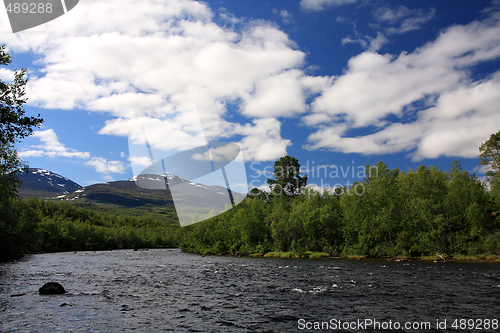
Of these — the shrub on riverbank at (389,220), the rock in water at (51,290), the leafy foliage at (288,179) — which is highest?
the leafy foliage at (288,179)

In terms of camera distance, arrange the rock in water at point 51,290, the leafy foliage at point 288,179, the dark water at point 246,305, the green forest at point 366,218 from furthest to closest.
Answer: the leafy foliage at point 288,179
the green forest at point 366,218
the rock in water at point 51,290
the dark water at point 246,305

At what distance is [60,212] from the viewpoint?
174 metres

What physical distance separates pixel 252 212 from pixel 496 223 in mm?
55887

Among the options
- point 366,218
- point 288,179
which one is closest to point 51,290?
point 366,218

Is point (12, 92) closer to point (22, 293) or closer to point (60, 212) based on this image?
point (22, 293)

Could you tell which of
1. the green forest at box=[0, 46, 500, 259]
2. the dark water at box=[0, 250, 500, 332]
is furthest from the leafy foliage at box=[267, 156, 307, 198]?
the dark water at box=[0, 250, 500, 332]

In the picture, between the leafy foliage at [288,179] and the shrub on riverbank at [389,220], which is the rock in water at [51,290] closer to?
the shrub on riverbank at [389,220]

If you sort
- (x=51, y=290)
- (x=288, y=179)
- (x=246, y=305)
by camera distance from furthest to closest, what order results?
(x=288, y=179), (x=51, y=290), (x=246, y=305)

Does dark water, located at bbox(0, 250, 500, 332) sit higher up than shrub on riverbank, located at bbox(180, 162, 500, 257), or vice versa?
shrub on riverbank, located at bbox(180, 162, 500, 257)

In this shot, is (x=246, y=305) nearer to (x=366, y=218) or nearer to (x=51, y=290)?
(x=51, y=290)

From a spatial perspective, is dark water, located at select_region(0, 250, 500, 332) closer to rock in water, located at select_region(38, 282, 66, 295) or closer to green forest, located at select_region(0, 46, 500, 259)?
rock in water, located at select_region(38, 282, 66, 295)

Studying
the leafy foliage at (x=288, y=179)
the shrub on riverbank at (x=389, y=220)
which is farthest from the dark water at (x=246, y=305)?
the leafy foliage at (x=288, y=179)

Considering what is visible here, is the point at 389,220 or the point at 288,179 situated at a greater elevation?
the point at 288,179

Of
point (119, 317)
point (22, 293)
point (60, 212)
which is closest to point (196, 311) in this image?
point (119, 317)
